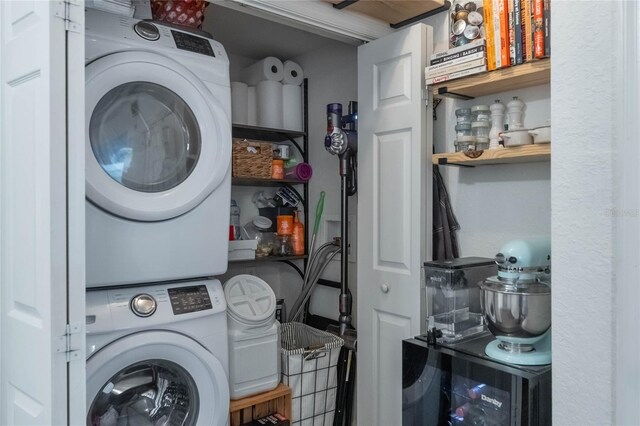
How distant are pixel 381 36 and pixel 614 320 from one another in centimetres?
172

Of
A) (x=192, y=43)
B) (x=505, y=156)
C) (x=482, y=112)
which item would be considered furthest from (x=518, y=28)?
(x=192, y=43)

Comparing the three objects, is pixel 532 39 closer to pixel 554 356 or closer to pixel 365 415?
pixel 554 356

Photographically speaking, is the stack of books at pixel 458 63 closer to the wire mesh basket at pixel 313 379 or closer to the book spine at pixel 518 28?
the book spine at pixel 518 28

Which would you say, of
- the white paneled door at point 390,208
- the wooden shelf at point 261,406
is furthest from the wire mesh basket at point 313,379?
the white paneled door at point 390,208

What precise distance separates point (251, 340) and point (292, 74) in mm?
1828

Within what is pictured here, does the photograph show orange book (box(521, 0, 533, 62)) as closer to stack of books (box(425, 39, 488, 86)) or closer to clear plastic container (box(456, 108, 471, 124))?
stack of books (box(425, 39, 488, 86))

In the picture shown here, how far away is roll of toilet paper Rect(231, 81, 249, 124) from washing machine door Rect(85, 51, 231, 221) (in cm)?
108

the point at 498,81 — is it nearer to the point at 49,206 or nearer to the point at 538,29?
the point at 538,29

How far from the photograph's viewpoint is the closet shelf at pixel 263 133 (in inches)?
115

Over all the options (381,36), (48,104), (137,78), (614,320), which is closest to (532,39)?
(381,36)

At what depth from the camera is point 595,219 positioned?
1.07 metres

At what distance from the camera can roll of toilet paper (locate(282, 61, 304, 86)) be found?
3148 millimetres

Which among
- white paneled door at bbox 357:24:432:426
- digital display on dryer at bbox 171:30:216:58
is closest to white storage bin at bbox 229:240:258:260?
white paneled door at bbox 357:24:432:426

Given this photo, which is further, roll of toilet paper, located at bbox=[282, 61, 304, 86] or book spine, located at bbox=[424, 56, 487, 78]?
roll of toilet paper, located at bbox=[282, 61, 304, 86]
